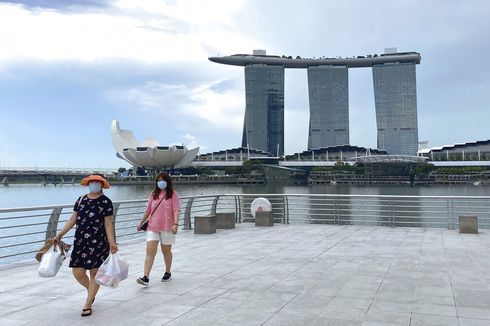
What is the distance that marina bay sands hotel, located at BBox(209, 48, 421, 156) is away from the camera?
7308 inches

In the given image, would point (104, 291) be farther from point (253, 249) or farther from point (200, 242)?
point (200, 242)

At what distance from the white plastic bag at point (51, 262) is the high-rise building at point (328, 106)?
188 m

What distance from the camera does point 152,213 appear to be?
261 inches

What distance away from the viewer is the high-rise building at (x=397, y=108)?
605ft

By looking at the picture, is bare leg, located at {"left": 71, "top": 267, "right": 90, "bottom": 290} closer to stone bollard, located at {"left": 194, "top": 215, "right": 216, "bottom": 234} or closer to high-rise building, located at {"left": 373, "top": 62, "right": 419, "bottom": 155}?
stone bollard, located at {"left": 194, "top": 215, "right": 216, "bottom": 234}

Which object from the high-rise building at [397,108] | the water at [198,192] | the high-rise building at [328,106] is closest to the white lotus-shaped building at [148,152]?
the water at [198,192]

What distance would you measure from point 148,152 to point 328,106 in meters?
94.2

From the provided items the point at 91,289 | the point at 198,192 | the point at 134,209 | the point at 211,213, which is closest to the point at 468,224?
the point at 211,213

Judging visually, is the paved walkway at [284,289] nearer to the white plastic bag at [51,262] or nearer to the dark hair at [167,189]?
the white plastic bag at [51,262]

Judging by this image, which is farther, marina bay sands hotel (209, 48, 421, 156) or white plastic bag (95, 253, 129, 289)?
marina bay sands hotel (209, 48, 421, 156)

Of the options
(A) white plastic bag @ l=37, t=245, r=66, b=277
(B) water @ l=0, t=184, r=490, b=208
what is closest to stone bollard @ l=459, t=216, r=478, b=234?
(A) white plastic bag @ l=37, t=245, r=66, b=277

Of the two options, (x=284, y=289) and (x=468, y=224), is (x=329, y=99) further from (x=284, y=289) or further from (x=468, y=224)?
(x=284, y=289)

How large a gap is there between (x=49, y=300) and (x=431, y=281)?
17.4 ft

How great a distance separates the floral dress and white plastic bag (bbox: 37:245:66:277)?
15 centimetres
